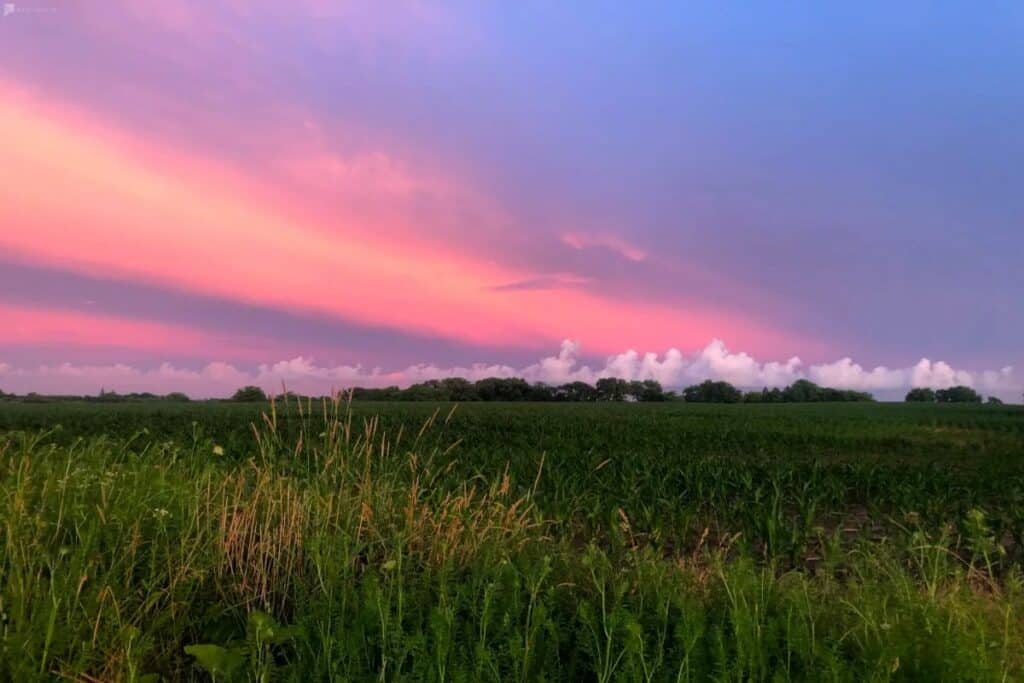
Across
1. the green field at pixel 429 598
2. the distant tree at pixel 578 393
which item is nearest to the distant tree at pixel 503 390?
the distant tree at pixel 578 393

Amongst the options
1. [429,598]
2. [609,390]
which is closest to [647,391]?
[609,390]

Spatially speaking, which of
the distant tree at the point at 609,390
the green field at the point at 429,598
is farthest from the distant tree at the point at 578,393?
the green field at the point at 429,598

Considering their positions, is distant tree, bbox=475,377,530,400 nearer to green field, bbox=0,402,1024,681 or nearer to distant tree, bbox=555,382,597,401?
distant tree, bbox=555,382,597,401

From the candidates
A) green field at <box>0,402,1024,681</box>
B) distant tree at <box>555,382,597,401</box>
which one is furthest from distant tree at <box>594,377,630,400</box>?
green field at <box>0,402,1024,681</box>

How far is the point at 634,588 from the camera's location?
4746mm

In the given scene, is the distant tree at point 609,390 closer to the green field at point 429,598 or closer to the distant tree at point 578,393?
the distant tree at point 578,393

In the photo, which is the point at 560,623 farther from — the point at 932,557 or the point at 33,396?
the point at 33,396

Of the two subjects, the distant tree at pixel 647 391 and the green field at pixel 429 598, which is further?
the distant tree at pixel 647 391

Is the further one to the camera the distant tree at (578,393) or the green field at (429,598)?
the distant tree at (578,393)

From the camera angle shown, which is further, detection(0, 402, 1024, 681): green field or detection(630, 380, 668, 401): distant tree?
detection(630, 380, 668, 401): distant tree

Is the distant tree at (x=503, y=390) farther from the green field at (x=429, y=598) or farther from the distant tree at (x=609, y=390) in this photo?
the green field at (x=429, y=598)

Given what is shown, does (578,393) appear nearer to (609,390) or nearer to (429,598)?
(609,390)

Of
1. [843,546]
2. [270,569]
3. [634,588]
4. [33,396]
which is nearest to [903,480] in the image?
[843,546]

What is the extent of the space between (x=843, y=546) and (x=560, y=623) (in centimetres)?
528
